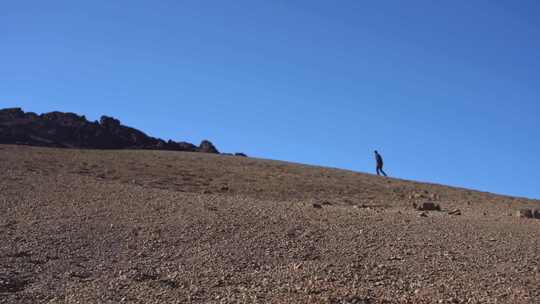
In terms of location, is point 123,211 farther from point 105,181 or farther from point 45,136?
point 45,136

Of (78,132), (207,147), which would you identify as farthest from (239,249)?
(207,147)

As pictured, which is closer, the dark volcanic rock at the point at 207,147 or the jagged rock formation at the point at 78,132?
the jagged rock formation at the point at 78,132

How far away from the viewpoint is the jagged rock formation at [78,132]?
4709 cm

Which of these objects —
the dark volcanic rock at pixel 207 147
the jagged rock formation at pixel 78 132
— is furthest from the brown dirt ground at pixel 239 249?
the dark volcanic rock at pixel 207 147

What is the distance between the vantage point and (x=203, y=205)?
17.3 m

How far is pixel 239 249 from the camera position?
13039 millimetres

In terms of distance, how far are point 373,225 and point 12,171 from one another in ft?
40.4

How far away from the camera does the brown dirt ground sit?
10.4 metres

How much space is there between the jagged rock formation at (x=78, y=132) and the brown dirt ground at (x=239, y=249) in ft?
86.1

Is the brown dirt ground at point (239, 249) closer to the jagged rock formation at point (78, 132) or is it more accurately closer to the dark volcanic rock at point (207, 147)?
the jagged rock formation at point (78, 132)

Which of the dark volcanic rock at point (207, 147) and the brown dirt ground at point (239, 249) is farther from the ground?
the dark volcanic rock at point (207, 147)

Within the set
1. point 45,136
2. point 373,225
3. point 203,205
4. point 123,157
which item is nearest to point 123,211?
point 203,205

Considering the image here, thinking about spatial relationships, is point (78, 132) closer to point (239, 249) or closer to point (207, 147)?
point (207, 147)

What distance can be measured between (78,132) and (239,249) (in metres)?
38.9
